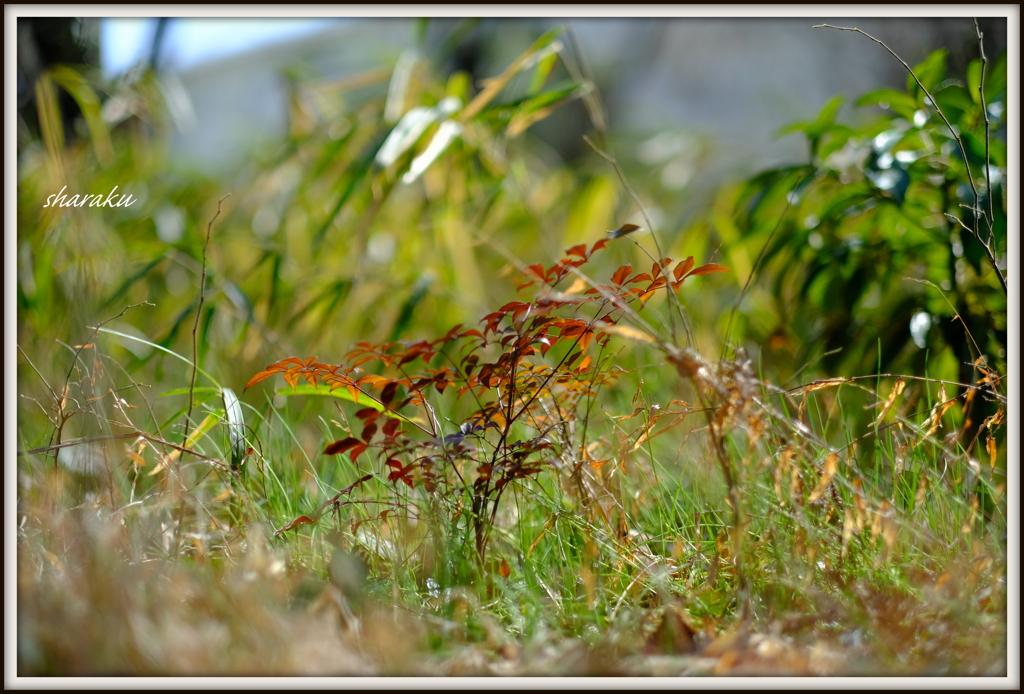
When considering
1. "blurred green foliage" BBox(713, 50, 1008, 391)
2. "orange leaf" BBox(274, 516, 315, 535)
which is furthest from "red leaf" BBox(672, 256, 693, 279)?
"orange leaf" BBox(274, 516, 315, 535)

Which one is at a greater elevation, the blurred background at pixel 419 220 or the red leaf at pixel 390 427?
the blurred background at pixel 419 220

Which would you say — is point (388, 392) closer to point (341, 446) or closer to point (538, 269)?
point (341, 446)

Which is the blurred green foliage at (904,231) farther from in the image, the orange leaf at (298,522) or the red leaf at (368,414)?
the orange leaf at (298,522)

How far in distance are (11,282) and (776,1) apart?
133 centimetres

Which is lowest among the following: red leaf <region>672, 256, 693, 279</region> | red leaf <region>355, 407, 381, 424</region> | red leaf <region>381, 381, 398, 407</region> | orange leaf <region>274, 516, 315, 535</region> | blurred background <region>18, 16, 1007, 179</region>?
orange leaf <region>274, 516, 315, 535</region>

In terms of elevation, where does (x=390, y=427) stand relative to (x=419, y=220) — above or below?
below

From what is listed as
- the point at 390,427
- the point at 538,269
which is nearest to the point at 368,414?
the point at 390,427

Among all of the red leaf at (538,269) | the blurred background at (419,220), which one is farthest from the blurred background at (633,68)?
the red leaf at (538,269)

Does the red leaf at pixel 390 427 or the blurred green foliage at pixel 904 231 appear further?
the blurred green foliage at pixel 904 231

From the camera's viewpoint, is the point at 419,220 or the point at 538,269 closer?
the point at 538,269

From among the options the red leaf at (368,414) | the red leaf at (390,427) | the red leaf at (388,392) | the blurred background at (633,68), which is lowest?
the red leaf at (390,427)

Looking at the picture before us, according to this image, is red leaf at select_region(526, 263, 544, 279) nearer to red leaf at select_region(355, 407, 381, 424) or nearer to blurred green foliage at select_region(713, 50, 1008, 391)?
red leaf at select_region(355, 407, 381, 424)

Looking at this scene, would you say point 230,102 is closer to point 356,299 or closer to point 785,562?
point 356,299

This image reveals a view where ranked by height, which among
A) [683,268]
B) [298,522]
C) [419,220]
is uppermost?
[419,220]
